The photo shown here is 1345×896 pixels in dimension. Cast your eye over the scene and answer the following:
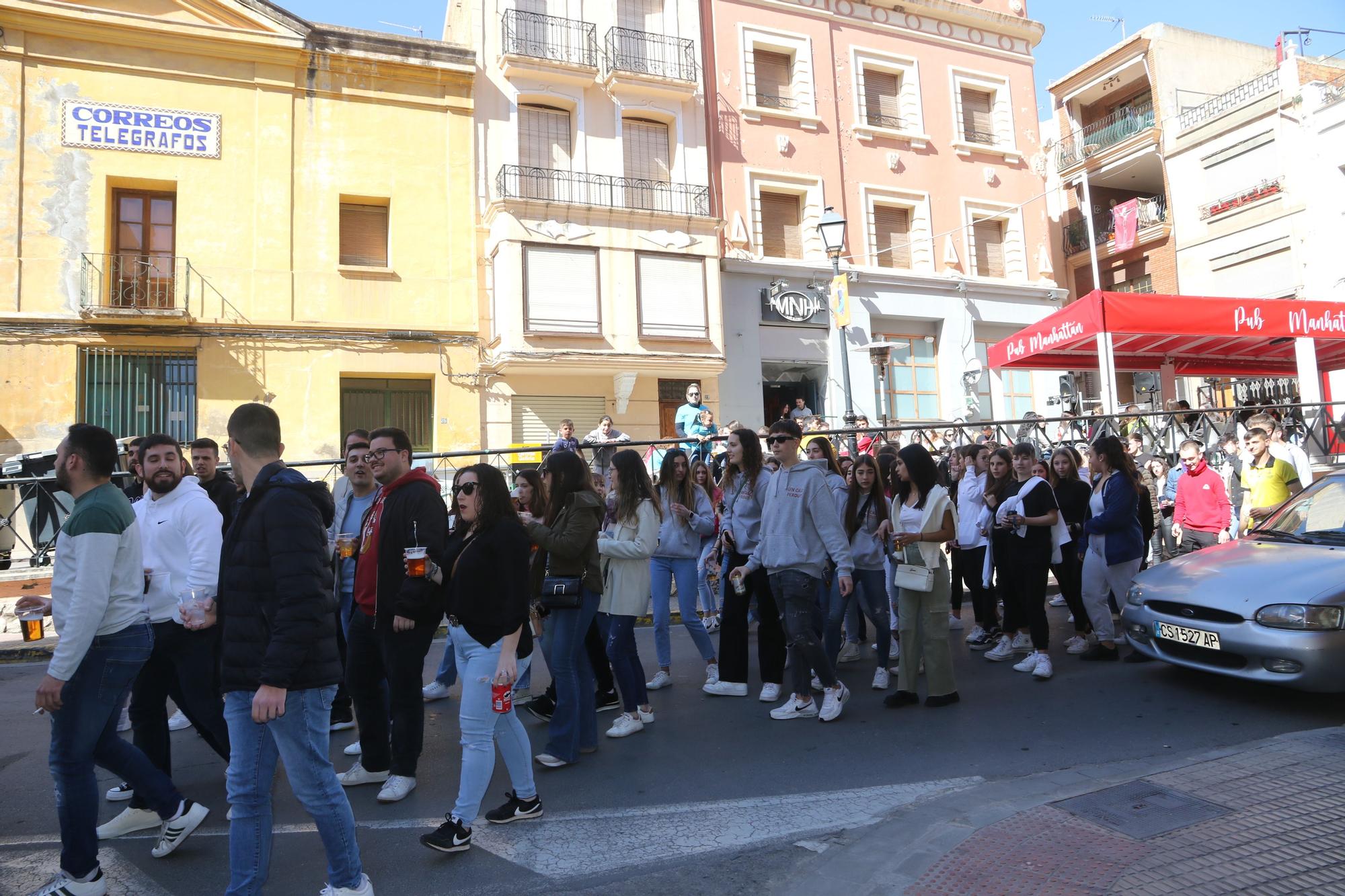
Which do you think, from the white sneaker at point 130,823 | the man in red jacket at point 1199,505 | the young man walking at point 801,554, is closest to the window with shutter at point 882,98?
the man in red jacket at point 1199,505

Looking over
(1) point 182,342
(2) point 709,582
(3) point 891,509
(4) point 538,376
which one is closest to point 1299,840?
(3) point 891,509

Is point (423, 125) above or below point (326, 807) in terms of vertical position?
above

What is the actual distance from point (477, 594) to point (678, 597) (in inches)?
120

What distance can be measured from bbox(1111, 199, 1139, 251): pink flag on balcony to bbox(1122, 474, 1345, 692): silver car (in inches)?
848

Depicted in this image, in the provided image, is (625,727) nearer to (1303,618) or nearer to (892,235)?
(1303,618)

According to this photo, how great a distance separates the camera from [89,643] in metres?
3.61

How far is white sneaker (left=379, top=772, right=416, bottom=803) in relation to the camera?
470cm

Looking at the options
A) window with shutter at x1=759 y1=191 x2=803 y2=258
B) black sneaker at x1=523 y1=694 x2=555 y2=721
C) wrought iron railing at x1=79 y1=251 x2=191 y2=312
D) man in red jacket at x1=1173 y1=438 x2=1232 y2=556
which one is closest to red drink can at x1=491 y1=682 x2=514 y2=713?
black sneaker at x1=523 y1=694 x2=555 y2=721

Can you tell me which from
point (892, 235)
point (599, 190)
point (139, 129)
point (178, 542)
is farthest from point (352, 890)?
point (892, 235)

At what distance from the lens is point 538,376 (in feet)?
59.7

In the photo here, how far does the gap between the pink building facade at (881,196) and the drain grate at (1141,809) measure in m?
15.7

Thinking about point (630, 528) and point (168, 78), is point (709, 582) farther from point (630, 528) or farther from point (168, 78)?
point (168, 78)

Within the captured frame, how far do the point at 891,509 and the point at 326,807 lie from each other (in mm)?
4553

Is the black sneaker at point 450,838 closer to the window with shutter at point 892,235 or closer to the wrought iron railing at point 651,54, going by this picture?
Answer: the wrought iron railing at point 651,54
